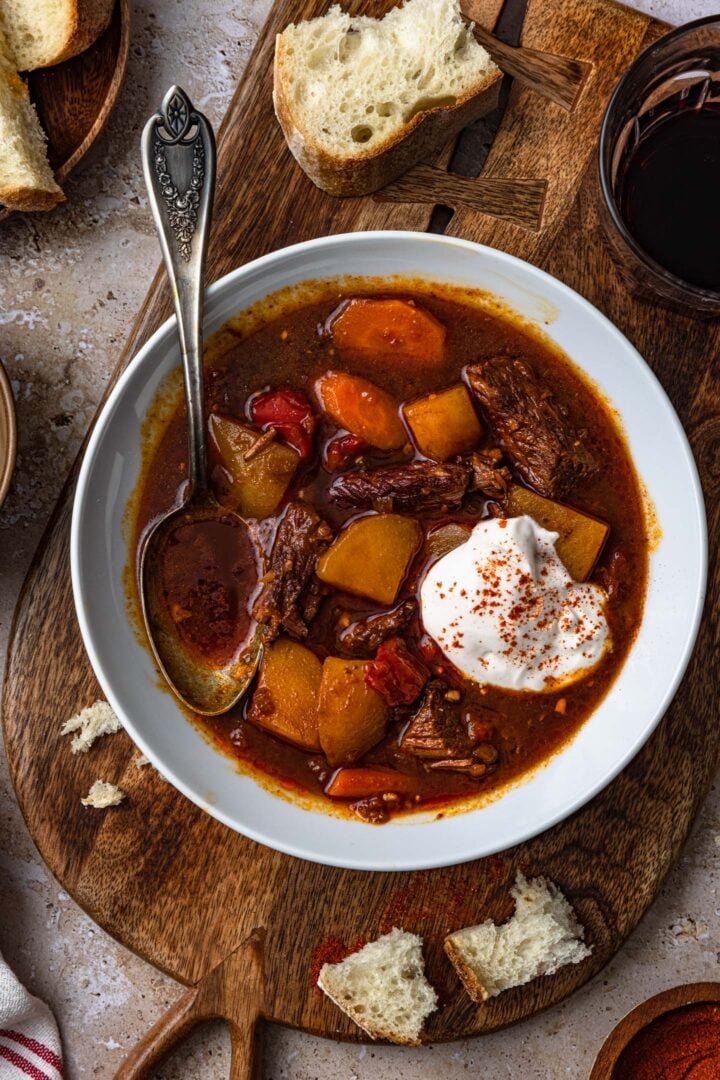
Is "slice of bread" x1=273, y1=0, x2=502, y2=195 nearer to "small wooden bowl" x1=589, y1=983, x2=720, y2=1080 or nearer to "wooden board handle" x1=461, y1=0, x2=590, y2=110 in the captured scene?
"wooden board handle" x1=461, y1=0, x2=590, y2=110

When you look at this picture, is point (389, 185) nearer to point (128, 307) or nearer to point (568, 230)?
point (568, 230)

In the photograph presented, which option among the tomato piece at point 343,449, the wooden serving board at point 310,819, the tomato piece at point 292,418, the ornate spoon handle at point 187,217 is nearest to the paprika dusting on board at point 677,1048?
the wooden serving board at point 310,819

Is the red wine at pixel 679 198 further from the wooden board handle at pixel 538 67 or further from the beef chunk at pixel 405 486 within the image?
the beef chunk at pixel 405 486

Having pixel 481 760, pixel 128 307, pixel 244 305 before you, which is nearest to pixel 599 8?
pixel 244 305

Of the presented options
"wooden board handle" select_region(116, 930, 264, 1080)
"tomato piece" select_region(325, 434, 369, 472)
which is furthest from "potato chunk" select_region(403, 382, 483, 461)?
"wooden board handle" select_region(116, 930, 264, 1080)

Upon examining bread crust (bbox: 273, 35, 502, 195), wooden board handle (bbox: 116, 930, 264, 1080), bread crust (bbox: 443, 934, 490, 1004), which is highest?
bread crust (bbox: 273, 35, 502, 195)

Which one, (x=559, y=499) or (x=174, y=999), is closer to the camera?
(x=559, y=499)
